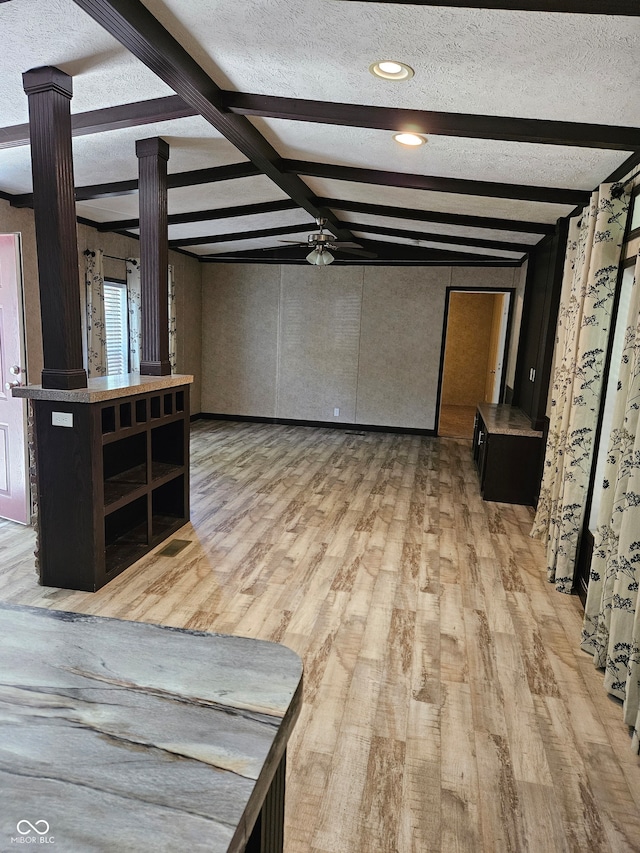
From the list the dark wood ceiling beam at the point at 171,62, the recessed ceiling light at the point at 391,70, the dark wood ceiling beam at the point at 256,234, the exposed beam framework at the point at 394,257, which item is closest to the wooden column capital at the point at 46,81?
the dark wood ceiling beam at the point at 171,62

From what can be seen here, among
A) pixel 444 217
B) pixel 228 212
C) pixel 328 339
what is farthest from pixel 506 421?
pixel 328 339

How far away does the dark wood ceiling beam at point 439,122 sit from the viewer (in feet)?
8.39

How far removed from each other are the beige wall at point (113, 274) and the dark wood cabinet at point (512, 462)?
3555 millimetres

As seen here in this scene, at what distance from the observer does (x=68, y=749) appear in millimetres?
716

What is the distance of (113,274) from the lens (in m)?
6.46

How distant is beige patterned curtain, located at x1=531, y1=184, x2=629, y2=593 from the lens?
3.01 m

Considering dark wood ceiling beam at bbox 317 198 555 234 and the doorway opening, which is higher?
dark wood ceiling beam at bbox 317 198 555 234

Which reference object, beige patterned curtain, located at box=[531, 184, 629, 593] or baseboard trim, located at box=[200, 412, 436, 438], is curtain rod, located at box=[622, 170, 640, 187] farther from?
baseboard trim, located at box=[200, 412, 436, 438]

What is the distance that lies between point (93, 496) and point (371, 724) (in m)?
1.87

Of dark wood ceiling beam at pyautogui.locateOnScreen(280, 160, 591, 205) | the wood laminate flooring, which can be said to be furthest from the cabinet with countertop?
dark wood ceiling beam at pyautogui.locateOnScreen(280, 160, 591, 205)

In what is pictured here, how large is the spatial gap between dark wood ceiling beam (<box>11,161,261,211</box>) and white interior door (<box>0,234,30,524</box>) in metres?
1.12

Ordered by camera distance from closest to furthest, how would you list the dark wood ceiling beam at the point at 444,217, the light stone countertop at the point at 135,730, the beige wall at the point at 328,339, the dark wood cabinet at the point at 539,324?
the light stone countertop at the point at 135,730 < the dark wood cabinet at the point at 539,324 < the dark wood ceiling beam at the point at 444,217 < the beige wall at the point at 328,339

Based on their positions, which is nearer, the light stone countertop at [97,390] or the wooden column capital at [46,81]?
the wooden column capital at [46,81]

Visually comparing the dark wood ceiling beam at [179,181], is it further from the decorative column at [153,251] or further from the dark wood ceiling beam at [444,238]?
the dark wood ceiling beam at [444,238]
